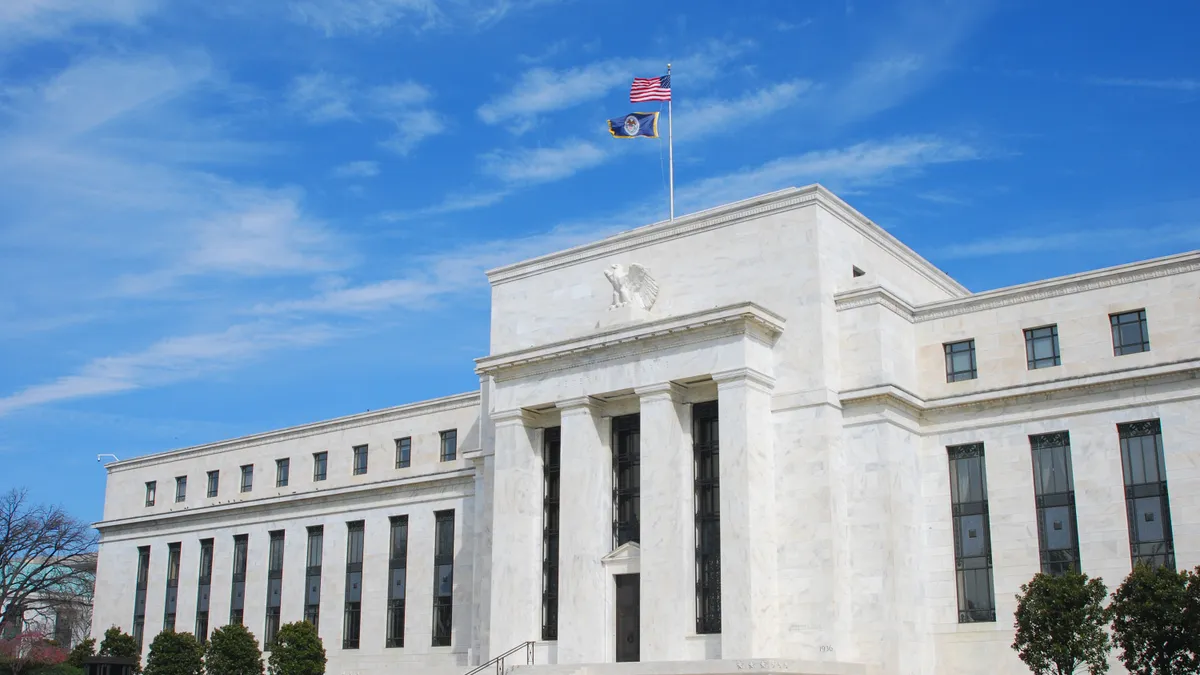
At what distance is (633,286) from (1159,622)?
878 inches

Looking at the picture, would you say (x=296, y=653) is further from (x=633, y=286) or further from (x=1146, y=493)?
(x=1146, y=493)

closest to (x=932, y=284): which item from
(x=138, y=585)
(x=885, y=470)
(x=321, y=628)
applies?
(x=885, y=470)

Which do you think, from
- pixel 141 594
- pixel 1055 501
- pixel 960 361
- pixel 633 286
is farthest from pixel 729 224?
pixel 141 594

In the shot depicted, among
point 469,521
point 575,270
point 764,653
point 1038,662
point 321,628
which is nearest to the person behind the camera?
point 1038,662

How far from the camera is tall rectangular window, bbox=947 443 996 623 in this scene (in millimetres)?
43156

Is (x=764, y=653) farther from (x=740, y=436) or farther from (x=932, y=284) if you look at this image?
(x=932, y=284)

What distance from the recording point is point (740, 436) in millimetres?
43562

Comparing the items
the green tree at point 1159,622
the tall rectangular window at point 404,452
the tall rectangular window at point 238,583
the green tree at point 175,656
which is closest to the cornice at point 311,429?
the tall rectangular window at point 404,452

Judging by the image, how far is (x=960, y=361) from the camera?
150 feet

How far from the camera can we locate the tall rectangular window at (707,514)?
4422 centimetres

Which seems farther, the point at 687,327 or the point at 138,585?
the point at 138,585

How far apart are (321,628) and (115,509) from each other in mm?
20728

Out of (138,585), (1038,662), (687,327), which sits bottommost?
(1038,662)

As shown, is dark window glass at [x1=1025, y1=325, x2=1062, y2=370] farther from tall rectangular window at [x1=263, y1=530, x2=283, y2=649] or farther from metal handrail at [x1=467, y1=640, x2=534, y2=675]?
tall rectangular window at [x1=263, y1=530, x2=283, y2=649]
